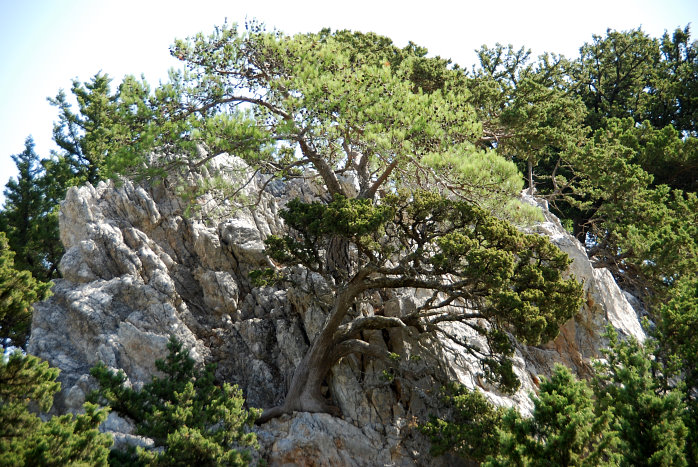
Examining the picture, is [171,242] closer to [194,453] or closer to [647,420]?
[194,453]

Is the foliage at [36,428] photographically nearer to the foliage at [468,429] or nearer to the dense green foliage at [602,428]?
the dense green foliage at [602,428]

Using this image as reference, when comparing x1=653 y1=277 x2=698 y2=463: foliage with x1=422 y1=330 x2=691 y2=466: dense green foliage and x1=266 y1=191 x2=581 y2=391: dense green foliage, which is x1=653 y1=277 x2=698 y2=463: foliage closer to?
x1=422 y1=330 x2=691 y2=466: dense green foliage

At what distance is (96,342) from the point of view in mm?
14352

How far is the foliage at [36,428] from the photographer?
7781 mm

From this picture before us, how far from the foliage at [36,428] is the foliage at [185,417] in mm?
1271

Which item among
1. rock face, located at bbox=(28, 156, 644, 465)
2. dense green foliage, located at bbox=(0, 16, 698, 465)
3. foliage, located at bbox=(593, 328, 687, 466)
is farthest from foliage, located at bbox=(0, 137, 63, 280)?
foliage, located at bbox=(593, 328, 687, 466)

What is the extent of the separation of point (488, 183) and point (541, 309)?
10.8 feet

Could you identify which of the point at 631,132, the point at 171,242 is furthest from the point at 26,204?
the point at 631,132

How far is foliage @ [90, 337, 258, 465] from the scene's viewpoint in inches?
383

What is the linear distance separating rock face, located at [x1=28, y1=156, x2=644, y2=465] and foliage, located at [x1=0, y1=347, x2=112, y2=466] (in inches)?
124

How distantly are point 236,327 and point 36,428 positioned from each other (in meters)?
8.12

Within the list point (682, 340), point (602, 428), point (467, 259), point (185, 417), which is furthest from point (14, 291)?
point (682, 340)

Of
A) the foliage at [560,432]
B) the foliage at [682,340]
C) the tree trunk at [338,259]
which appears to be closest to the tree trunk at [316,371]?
the tree trunk at [338,259]

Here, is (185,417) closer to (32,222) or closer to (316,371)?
(316,371)
